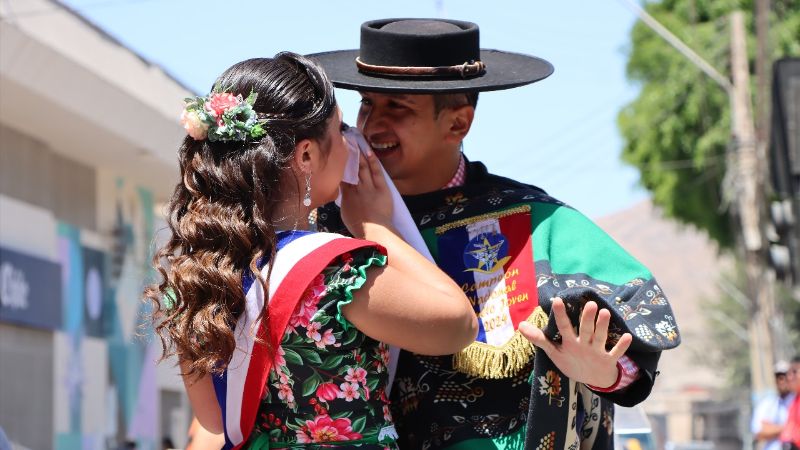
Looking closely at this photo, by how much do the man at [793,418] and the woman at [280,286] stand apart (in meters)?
8.12

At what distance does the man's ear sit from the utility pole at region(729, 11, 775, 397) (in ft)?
52.7

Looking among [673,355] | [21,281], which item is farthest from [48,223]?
[673,355]

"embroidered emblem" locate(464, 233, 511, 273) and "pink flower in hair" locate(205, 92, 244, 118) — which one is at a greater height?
"pink flower in hair" locate(205, 92, 244, 118)

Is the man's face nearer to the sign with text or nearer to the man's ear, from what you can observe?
the man's ear

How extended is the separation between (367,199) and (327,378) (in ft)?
1.65

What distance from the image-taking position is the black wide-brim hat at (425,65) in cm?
329

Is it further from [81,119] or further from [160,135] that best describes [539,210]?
[160,135]

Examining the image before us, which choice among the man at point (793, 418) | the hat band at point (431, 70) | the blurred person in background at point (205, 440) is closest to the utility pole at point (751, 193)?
the man at point (793, 418)

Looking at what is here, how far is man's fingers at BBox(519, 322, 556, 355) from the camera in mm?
2836

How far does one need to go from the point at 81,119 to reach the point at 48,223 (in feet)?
4.76

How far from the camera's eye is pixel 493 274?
3.23 metres

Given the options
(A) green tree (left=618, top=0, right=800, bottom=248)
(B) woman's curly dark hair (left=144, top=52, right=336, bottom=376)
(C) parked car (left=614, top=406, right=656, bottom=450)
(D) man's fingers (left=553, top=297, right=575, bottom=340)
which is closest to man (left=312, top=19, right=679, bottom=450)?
(D) man's fingers (left=553, top=297, right=575, bottom=340)

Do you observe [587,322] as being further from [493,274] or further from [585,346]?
[493,274]

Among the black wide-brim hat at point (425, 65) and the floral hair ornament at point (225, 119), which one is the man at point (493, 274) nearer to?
the black wide-brim hat at point (425, 65)
